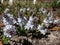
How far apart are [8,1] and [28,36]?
3204 mm

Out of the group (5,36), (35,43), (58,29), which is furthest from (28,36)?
(58,29)

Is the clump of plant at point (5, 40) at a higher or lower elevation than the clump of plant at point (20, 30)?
lower

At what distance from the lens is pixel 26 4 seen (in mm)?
7137

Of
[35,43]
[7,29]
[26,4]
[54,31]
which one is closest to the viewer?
[7,29]

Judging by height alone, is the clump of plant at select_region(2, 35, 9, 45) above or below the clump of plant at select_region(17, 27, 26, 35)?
below

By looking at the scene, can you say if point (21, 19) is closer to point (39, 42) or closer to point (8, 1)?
point (39, 42)

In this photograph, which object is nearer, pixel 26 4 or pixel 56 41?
pixel 56 41

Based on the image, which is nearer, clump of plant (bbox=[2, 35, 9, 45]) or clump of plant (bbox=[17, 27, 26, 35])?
clump of plant (bbox=[2, 35, 9, 45])

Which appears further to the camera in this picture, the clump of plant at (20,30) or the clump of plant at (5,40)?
the clump of plant at (20,30)

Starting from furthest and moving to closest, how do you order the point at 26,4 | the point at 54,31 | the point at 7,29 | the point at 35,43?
the point at 26,4, the point at 54,31, the point at 35,43, the point at 7,29

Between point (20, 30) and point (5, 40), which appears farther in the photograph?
point (20, 30)

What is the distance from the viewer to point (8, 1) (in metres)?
7.51

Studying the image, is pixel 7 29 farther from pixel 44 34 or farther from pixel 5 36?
pixel 44 34

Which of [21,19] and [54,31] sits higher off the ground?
[21,19]
